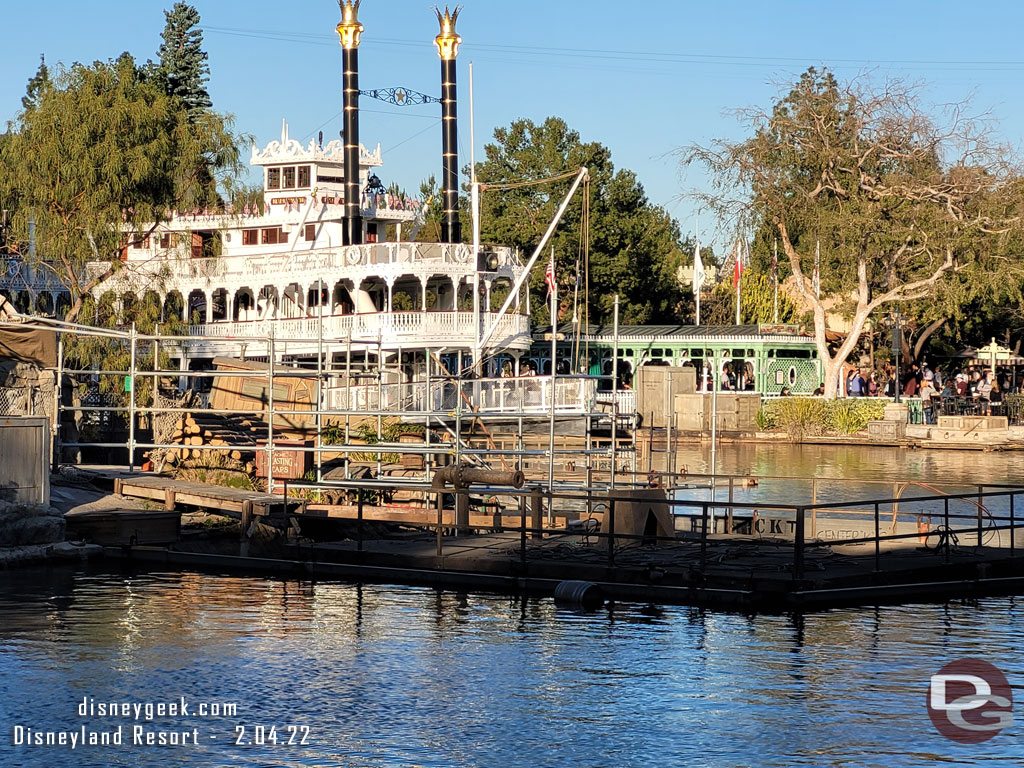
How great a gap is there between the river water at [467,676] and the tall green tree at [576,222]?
5738cm

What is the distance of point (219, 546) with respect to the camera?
23.7m

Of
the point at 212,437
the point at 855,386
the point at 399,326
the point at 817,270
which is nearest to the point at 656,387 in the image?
the point at 855,386

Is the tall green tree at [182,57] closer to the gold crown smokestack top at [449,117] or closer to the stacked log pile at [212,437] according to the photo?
the gold crown smokestack top at [449,117]

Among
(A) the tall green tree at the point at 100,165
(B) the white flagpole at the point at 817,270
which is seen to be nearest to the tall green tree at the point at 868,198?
(B) the white flagpole at the point at 817,270

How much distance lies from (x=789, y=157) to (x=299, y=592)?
147ft

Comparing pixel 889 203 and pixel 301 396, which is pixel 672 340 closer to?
pixel 889 203

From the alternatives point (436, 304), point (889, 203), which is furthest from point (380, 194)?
point (889, 203)

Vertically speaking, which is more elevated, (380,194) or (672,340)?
(380,194)

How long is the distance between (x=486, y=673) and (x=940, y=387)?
180 feet

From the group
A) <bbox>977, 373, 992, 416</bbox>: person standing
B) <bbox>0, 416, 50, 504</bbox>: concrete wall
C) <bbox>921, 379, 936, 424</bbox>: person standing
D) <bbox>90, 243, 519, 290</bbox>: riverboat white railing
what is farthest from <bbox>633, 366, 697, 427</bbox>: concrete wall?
<bbox>0, 416, 50, 504</bbox>: concrete wall

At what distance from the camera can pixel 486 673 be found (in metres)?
15.5

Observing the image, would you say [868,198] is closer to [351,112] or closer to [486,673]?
[351,112]

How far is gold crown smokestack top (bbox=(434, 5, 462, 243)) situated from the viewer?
188 ft

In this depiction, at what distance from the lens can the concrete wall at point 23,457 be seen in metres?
22.4
